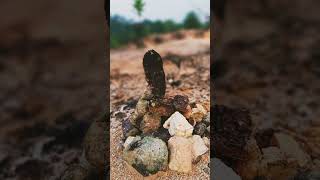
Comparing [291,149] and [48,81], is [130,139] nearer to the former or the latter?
[48,81]

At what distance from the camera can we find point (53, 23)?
110 inches

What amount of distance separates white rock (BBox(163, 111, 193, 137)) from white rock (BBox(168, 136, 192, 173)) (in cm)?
3

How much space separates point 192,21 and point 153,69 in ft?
1.14

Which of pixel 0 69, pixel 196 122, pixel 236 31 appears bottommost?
pixel 196 122

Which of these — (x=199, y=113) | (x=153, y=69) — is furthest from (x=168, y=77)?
(x=199, y=113)

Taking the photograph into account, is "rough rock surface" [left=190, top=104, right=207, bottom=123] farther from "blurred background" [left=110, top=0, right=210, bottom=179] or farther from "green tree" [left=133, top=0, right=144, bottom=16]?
"green tree" [left=133, top=0, right=144, bottom=16]

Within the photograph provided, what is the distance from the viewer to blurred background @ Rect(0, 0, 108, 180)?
2.75 metres

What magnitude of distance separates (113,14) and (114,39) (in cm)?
14

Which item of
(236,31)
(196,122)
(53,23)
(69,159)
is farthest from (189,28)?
(69,159)

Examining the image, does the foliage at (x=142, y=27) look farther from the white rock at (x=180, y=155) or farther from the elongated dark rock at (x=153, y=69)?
the white rock at (x=180, y=155)

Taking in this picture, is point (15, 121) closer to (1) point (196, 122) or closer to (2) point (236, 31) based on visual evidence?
(1) point (196, 122)

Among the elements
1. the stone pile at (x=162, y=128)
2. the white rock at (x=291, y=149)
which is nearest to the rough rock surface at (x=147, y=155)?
the stone pile at (x=162, y=128)

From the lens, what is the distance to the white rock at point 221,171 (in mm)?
2979

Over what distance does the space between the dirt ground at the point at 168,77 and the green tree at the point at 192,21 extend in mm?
36
